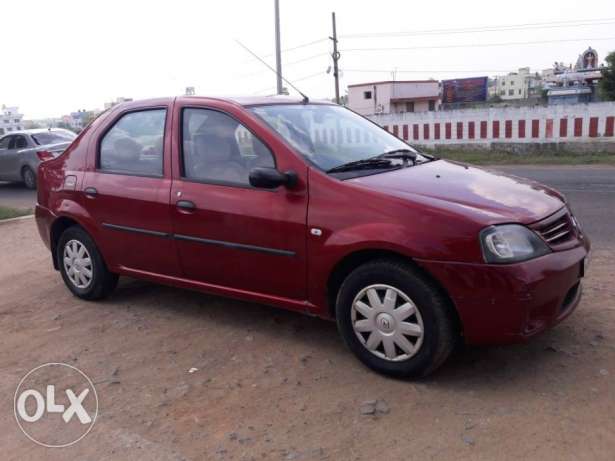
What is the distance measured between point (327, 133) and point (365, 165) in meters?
0.46

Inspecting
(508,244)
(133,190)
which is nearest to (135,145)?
(133,190)

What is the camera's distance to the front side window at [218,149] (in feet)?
13.1

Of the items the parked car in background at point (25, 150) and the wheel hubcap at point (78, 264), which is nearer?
the wheel hubcap at point (78, 264)

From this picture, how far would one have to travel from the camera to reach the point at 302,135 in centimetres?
405

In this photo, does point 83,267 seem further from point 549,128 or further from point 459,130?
point 459,130

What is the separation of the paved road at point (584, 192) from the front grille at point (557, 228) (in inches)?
111

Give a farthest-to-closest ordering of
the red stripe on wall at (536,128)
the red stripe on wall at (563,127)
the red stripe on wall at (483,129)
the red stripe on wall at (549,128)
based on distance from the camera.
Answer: the red stripe on wall at (483,129)
the red stripe on wall at (536,128)
the red stripe on wall at (549,128)
the red stripe on wall at (563,127)

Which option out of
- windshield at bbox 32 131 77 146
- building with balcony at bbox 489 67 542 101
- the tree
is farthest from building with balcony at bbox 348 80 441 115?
building with balcony at bbox 489 67 542 101

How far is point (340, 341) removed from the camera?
4.10m

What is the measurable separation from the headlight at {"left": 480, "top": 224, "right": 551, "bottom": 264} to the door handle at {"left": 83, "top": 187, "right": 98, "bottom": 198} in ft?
10.1

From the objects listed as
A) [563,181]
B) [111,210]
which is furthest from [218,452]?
[563,181]

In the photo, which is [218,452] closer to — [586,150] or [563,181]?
[563,181]

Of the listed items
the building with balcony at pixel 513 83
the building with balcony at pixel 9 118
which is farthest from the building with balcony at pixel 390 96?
the building with balcony at pixel 513 83

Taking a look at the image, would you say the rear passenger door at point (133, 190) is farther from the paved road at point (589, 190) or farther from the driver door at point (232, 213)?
the paved road at point (589, 190)
